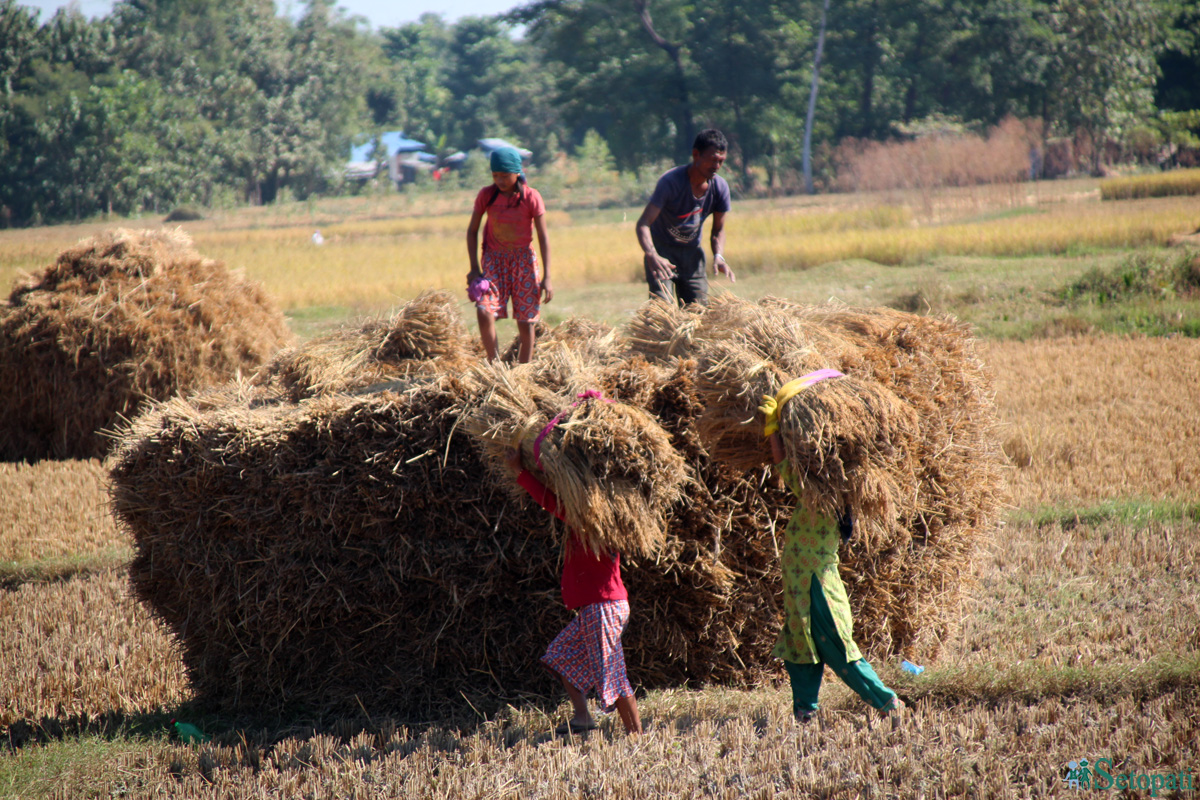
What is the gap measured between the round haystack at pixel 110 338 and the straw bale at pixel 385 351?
3687 mm

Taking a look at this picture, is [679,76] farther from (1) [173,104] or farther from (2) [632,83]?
(1) [173,104]

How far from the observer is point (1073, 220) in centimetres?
2002

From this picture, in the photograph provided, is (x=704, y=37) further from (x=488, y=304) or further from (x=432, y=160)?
(x=488, y=304)

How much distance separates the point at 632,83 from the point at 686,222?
42.0 m

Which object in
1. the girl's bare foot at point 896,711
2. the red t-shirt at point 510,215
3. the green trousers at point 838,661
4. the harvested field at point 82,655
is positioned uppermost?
the red t-shirt at point 510,215

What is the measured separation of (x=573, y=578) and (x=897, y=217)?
22.9 metres

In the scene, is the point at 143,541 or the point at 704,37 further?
the point at 704,37

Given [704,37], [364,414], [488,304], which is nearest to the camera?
[364,414]

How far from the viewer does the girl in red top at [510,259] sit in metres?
5.47

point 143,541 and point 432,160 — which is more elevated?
point 432,160

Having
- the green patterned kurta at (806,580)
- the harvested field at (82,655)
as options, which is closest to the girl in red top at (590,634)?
the green patterned kurta at (806,580)

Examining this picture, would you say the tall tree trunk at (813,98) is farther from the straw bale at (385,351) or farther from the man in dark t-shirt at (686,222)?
the straw bale at (385,351)

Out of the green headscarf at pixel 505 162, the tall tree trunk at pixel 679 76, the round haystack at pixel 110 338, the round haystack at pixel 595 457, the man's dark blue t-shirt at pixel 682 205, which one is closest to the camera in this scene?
the round haystack at pixel 595 457

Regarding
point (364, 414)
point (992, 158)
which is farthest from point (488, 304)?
point (992, 158)
